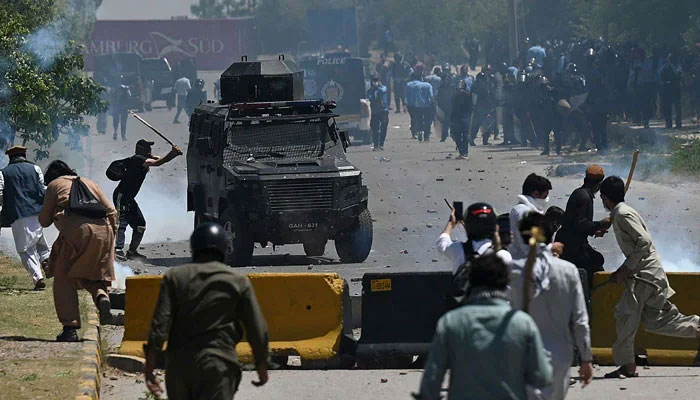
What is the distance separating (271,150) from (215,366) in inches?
459

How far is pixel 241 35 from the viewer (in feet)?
285

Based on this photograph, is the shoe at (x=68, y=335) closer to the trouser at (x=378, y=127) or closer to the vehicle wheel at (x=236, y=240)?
the vehicle wheel at (x=236, y=240)

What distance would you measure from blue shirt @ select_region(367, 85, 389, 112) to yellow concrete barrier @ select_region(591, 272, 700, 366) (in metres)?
26.4

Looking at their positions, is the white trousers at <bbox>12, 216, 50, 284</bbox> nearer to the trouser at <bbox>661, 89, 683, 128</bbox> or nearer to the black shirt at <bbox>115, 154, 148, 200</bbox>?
the black shirt at <bbox>115, 154, 148, 200</bbox>

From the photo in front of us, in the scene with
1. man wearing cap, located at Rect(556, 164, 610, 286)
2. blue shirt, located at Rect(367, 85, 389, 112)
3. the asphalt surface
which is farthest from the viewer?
blue shirt, located at Rect(367, 85, 389, 112)

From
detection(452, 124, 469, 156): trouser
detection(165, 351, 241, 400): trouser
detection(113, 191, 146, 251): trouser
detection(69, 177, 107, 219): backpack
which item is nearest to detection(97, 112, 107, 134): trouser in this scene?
detection(452, 124, 469, 156): trouser

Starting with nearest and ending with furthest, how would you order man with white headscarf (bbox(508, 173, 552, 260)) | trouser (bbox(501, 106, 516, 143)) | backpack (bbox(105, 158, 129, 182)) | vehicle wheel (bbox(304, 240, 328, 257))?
man with white headscarf (bbox(508, 173, 552, 260)) < backpack (bbox(105, 158, 129, 182)) < vehicle wheel (bbox(304, 240, 328, 257)) < trouser (bbox(501, 106, 516, 143))

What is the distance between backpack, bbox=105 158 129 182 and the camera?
60.3ft

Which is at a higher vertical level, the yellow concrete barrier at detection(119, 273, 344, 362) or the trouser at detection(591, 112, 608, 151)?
the trouser at detection(591, 112, 608, 151)

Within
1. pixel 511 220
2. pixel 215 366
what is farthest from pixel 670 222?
pixel 215 366

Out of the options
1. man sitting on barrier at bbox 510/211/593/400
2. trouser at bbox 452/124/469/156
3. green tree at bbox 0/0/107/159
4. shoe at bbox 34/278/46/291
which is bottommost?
shoe at bbox 34/278/46/291

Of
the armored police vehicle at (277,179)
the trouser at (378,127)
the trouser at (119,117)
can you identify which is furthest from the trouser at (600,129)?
the trouser at (119,117)

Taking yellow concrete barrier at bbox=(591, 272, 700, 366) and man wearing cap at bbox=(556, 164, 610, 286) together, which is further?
yellow concrete barrier at bbox=(591, 272, 700, 366)

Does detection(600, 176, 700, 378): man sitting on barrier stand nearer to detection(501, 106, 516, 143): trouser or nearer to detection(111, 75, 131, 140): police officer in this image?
detection(501, 106, 516, 143): trouser
